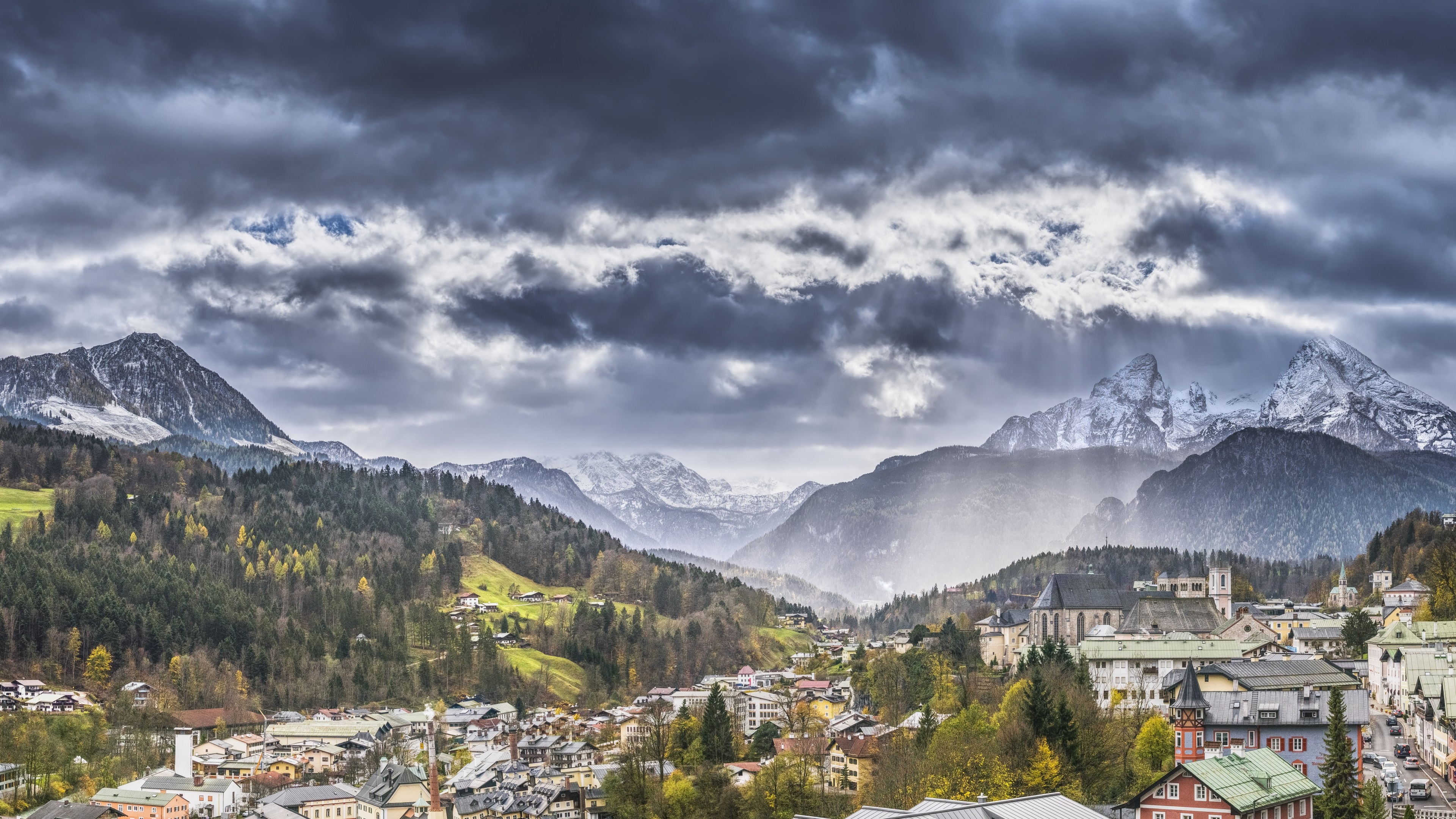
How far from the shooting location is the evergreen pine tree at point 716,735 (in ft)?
430

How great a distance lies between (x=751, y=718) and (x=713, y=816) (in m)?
60.4

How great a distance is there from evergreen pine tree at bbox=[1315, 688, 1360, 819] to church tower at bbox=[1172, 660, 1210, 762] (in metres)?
9.52

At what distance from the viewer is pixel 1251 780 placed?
7506cm

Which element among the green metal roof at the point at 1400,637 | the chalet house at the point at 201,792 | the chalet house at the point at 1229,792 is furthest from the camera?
the chalet house at the point at 201,792

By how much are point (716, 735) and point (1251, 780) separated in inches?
2535

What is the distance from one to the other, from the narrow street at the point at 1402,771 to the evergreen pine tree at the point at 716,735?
178 ft

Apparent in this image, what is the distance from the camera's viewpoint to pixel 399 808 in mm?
139125

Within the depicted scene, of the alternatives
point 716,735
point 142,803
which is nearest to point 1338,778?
point 716,735

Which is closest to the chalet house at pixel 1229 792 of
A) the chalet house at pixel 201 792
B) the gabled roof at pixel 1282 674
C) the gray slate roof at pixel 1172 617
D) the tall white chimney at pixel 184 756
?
the gabled roof at pixel 1282 674

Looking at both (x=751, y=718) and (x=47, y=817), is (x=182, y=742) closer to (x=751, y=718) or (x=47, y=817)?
(x=47, y=817)

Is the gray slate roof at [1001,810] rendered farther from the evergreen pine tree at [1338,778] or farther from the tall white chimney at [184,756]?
the tall white chimney at [184,756]

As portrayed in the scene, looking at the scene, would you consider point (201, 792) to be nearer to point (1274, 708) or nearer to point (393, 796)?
point (393, 796)

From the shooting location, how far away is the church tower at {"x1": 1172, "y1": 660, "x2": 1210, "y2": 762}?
85438 mm

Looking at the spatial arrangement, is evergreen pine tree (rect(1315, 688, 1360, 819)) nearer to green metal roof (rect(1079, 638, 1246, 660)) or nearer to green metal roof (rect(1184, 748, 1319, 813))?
green metal roof (rect(1184, 748, 1319, 813))
